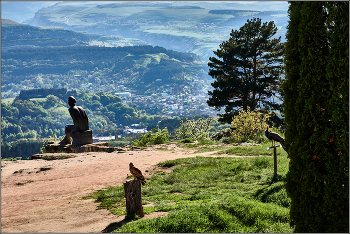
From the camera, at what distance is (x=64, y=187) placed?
9844mm

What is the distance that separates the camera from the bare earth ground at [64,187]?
21.4ft

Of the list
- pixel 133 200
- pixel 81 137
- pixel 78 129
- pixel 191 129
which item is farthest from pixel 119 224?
pixel 191 129

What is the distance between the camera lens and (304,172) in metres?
4.79

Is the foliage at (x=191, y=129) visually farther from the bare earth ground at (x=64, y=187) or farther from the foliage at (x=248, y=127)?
the bare earth ground at (x=64, y=187)

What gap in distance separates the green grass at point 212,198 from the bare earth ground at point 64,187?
512mm

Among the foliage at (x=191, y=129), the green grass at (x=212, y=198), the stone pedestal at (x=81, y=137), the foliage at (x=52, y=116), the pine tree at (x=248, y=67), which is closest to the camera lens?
the green grass at (x=212, y=198)

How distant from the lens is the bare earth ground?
651 centimetres

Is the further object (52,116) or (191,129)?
(52,116)

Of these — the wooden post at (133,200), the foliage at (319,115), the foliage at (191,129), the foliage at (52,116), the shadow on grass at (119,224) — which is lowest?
the foliage at (52,116)

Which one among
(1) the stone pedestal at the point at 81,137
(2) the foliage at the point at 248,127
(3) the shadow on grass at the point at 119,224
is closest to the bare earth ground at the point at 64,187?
(3) the shadow on grass at the point at 119,224

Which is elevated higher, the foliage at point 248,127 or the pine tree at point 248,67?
the pine tree at point 248,67

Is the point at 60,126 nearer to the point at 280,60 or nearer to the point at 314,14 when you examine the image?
the point at 280,60

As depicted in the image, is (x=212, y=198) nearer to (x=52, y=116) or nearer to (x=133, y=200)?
(x=133, y=200)

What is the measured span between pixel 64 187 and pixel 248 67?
20.4m
